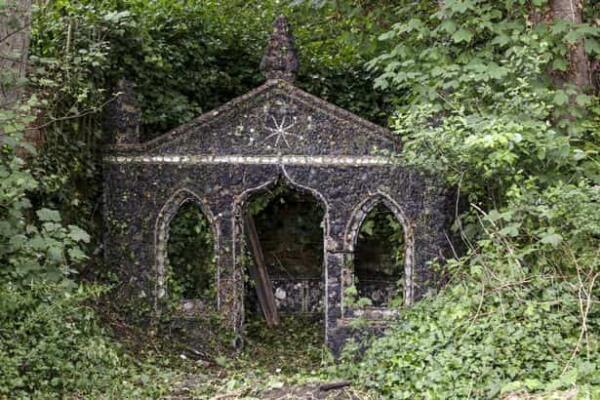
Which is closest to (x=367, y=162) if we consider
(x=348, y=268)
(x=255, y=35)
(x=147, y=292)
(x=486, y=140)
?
(x=348, y=268)

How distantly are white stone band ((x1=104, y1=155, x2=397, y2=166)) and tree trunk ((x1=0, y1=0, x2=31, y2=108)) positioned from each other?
5.77 feet

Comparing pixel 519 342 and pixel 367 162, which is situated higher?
pixel 367 162

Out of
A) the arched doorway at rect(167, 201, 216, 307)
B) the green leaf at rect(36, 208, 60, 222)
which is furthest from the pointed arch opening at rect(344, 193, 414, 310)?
the green leaf at rect(36, 208, 60, 222)

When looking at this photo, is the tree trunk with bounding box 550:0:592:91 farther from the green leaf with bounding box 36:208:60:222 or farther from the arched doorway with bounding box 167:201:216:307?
the green leaf with bounding box 36:208:60:222

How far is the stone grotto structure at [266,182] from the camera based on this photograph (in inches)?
340

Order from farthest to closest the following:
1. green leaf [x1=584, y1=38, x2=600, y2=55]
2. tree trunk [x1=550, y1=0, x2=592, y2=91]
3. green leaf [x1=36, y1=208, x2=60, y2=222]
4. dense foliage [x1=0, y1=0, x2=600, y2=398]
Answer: tree trunk [x1=550, y1=0, x2=592, y2=91] < green leaf [x1=584, y1=38, x2=600, y2=55] < green leaf [x1=36, y1=208, x2=60, y2=222] < dense foliage [x1=0, y1=0, x2=600, y2=398]

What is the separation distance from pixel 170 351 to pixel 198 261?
95.6 inches

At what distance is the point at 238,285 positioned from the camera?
892 centimetres

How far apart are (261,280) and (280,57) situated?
3.90m

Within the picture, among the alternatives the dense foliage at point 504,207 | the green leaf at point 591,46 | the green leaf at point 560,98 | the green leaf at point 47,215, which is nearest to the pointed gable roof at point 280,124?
the dense foliage at point 504,207

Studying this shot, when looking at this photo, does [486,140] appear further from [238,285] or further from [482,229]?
[238,285]

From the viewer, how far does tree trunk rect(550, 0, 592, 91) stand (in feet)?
26.9

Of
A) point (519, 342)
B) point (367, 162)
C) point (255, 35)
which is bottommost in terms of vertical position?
point (519, 342)

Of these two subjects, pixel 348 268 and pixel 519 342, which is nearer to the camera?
pixel 519 342
